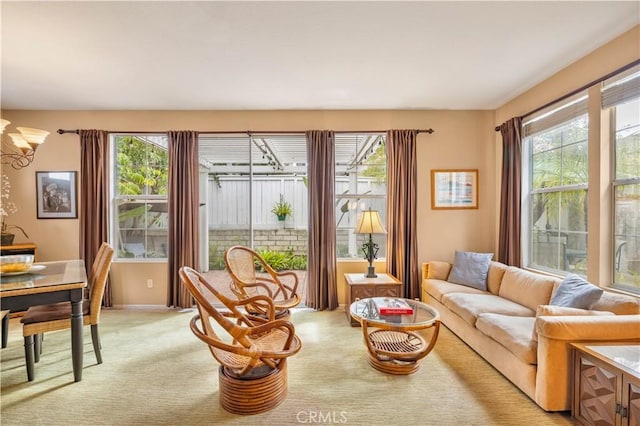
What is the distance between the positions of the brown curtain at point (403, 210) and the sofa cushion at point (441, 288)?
0.29 m

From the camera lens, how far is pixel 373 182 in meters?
4.28

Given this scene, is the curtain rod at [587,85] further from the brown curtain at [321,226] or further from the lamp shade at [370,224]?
the brown curtain at [321,226]

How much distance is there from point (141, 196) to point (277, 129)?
2149mm

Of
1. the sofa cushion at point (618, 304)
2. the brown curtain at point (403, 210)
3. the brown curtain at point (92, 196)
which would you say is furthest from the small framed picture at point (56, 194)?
the sofa cushion at point (618, 304)

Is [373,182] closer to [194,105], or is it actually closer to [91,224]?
[194,105]

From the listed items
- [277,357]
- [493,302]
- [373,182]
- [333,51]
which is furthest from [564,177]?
[277,357]

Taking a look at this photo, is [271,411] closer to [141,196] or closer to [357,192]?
[357,192]

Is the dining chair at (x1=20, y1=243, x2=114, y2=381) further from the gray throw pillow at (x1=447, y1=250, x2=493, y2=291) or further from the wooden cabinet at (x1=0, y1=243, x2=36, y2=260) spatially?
the gray throw pillow at (x1=447, y1=250, x2=493, y2=291)

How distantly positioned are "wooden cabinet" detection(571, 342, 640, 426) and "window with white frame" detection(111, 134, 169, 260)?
4508 mm

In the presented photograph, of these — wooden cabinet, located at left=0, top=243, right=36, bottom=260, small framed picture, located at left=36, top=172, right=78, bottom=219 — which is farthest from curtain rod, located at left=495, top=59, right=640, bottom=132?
wooden cabinet, located at left=0, top=243, right=36, bottom=260

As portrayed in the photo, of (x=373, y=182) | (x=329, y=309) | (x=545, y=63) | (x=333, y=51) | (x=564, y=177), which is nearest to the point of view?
(x=333, y=51)

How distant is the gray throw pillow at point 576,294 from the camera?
221 centimetres

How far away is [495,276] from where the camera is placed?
3414 mm

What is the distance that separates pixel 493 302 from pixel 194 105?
4.16 m
